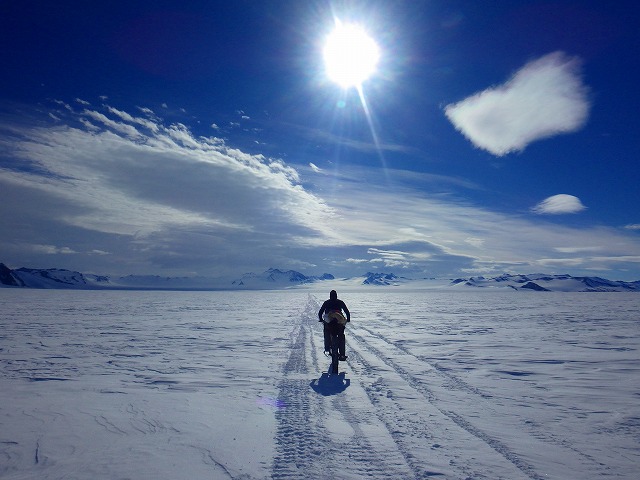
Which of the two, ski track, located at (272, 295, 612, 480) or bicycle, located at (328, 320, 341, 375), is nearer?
ski track, located at (272, 295, 612, 480)

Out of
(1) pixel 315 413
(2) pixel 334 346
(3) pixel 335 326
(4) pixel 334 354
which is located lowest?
(1) pixel 315 413

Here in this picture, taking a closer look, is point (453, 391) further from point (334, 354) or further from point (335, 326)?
point (335, 326)

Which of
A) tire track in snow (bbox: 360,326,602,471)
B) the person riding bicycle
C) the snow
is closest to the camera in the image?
the snow

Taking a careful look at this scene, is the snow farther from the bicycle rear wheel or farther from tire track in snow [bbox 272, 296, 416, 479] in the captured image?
the bicycle rear wheel

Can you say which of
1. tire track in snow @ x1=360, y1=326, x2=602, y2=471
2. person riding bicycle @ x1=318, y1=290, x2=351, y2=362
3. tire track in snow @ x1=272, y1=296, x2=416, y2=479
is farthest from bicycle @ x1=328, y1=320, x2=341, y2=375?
tire track in snow @ x1=360, y1=326, x2=602, y2=471

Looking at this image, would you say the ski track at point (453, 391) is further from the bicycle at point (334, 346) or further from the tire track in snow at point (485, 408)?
the bicycle at point (334, 346)

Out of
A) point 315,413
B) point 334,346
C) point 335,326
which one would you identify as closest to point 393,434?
point 315,413

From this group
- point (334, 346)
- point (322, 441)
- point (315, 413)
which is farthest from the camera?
point (334, 346)

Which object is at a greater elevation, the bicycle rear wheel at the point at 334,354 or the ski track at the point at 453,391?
the bicycle rear wheel at the point at 334,354

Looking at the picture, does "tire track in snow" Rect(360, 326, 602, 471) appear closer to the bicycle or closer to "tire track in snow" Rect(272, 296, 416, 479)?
"tire track in snow" Rect(272, 296, 416, 479)

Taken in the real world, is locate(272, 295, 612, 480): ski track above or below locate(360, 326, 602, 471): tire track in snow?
below

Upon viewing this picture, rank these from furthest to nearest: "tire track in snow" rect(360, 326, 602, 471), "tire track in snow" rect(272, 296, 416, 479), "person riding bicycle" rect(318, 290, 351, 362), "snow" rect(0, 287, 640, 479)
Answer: "person riding bicycle" rect(318, 290, 351, 362) → "tire track in snow" rect(360, 326, 602, 471) → "snow" rect(0, 287, 640, 479) → "tire track in snow" rect(272, 296, 416, 479)

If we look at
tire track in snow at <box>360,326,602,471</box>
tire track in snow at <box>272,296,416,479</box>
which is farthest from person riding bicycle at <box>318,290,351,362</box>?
tire track in snow at <box>360,326,602,471</box>

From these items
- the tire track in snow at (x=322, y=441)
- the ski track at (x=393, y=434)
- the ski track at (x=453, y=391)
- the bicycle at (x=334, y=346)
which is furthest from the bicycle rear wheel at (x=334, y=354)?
the tire track in snow at (x=322, y=441)
